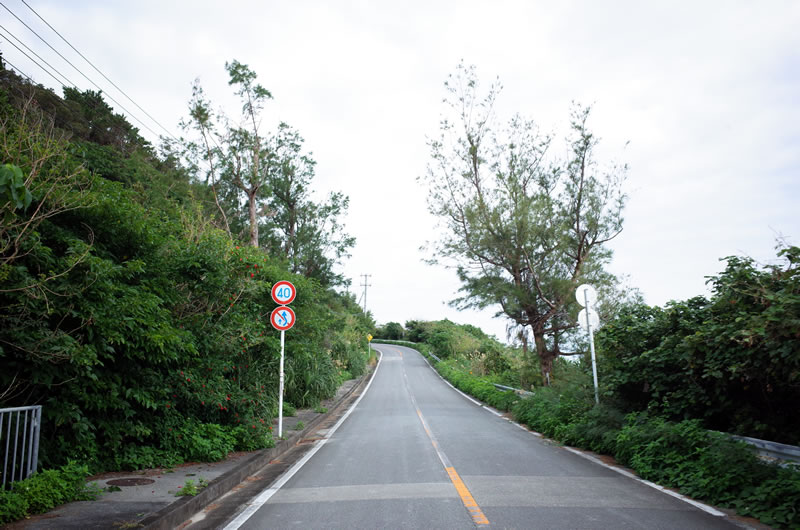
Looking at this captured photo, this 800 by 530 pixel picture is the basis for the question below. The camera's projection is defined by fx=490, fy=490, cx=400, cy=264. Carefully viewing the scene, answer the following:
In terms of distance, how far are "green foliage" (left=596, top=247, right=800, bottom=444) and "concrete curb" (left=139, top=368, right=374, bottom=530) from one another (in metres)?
6.47

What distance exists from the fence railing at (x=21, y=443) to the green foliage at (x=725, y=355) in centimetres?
783

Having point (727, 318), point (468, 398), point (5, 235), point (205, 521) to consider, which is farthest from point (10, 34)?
point (468, 398)

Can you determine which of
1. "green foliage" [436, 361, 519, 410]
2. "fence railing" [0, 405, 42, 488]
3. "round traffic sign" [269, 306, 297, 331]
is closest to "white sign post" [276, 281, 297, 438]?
"round traffic sign" [269, 306, 297, 331]

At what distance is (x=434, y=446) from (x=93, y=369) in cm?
655

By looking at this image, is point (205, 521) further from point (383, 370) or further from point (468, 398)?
point (383, 370)

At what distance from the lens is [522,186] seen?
19594 millimetres

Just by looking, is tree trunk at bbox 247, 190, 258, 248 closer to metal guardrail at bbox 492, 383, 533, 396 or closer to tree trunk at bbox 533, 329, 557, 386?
metal guardrail at bbox 492, 383, 533, 396

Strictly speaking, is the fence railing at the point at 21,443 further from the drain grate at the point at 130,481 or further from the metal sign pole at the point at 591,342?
the metal sign pole at the point at 591,342

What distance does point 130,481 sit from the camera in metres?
6.25

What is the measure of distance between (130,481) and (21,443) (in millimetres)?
1374

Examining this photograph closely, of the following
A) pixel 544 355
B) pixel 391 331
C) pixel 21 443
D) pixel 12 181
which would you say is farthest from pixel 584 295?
pixel 391 331

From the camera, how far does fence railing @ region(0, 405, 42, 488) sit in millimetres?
5047

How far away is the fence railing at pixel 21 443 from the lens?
505cm

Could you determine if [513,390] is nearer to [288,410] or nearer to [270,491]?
[288,410]
